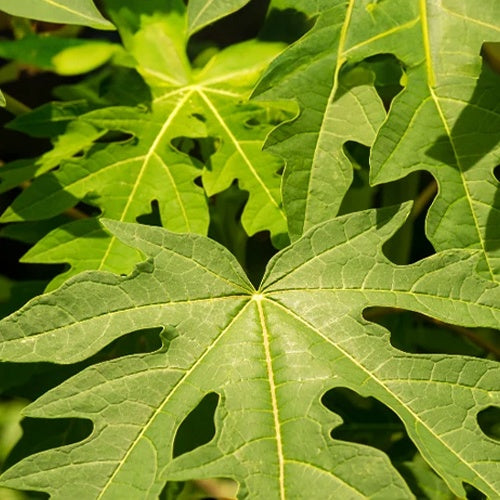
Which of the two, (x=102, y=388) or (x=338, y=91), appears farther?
(x=338, y=91)

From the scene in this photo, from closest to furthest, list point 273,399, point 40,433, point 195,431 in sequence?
point 273,399
point 195,431
point 40,433

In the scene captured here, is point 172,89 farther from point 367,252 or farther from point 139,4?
point 367,252

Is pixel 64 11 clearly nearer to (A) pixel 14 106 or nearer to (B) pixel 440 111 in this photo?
(A) pixel 14 106

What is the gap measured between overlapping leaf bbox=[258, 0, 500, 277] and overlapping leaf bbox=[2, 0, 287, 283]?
141mm

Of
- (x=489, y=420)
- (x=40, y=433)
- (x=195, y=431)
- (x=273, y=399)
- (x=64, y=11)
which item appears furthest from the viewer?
(x=489, y=420)

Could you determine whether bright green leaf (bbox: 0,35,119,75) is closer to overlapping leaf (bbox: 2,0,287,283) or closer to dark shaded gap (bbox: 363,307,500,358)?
overlapping leaf (bbox: 2,0,287,283)

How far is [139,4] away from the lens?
1385mm

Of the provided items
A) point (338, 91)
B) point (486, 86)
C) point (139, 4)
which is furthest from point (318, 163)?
point (139, 4)

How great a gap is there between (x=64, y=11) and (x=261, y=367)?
0.50m

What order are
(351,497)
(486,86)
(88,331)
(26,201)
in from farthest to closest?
(26,201)
(486,86)
(88,331)
(351,497)

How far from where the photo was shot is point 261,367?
0.94m

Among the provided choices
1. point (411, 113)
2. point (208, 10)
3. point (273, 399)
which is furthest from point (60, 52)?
point (273, 399)

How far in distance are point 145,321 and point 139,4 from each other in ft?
2.18

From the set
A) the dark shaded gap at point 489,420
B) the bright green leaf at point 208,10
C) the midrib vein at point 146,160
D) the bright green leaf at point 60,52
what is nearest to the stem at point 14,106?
the bright green leaf at point 60,52
